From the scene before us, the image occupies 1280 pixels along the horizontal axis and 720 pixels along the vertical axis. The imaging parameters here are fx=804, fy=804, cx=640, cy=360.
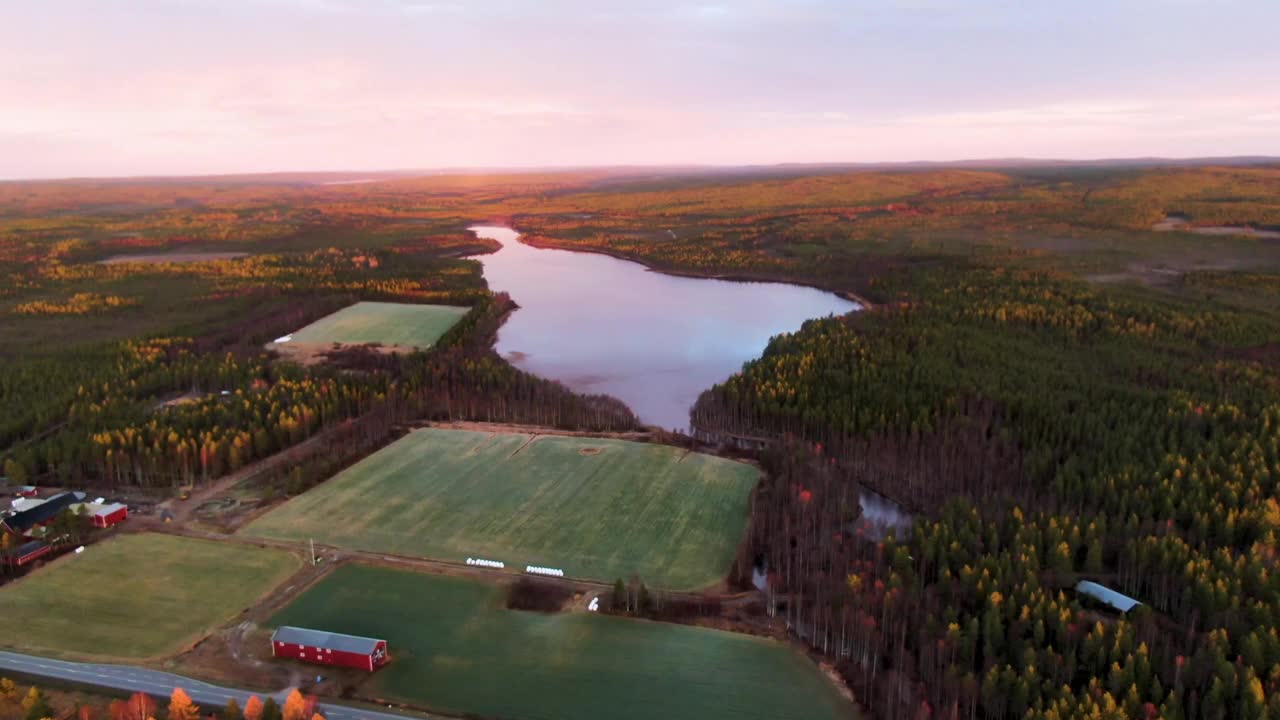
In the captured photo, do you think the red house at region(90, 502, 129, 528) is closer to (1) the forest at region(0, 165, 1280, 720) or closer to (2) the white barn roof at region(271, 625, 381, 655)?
(1) the forest at region(0, 165, 1280, 720)

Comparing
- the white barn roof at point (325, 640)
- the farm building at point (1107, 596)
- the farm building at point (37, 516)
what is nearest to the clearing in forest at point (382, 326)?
the farm building at point (37, 516)

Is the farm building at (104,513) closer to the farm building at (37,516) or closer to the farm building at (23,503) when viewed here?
the farm building at (37,516)

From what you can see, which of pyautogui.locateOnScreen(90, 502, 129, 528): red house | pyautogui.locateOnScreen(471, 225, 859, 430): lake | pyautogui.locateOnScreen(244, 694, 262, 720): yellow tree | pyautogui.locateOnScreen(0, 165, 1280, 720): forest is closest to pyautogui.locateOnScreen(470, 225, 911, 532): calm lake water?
pyautogui.locateOnScreen(471, 225, 859, 430): lake

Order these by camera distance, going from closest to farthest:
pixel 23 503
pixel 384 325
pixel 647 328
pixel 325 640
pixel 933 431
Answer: pixel 325 640
pixel 23 503
pixel 933 431
pixel 384 325
pixel 647 328

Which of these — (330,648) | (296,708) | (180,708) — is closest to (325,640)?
(330,648)

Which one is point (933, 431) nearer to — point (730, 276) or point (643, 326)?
point (643, 326)

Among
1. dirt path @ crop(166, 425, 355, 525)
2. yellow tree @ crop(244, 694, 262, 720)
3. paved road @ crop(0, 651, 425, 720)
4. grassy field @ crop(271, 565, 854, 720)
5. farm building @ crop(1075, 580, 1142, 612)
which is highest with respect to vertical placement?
yellow tree @ crop(244, 694, 262, 720)
